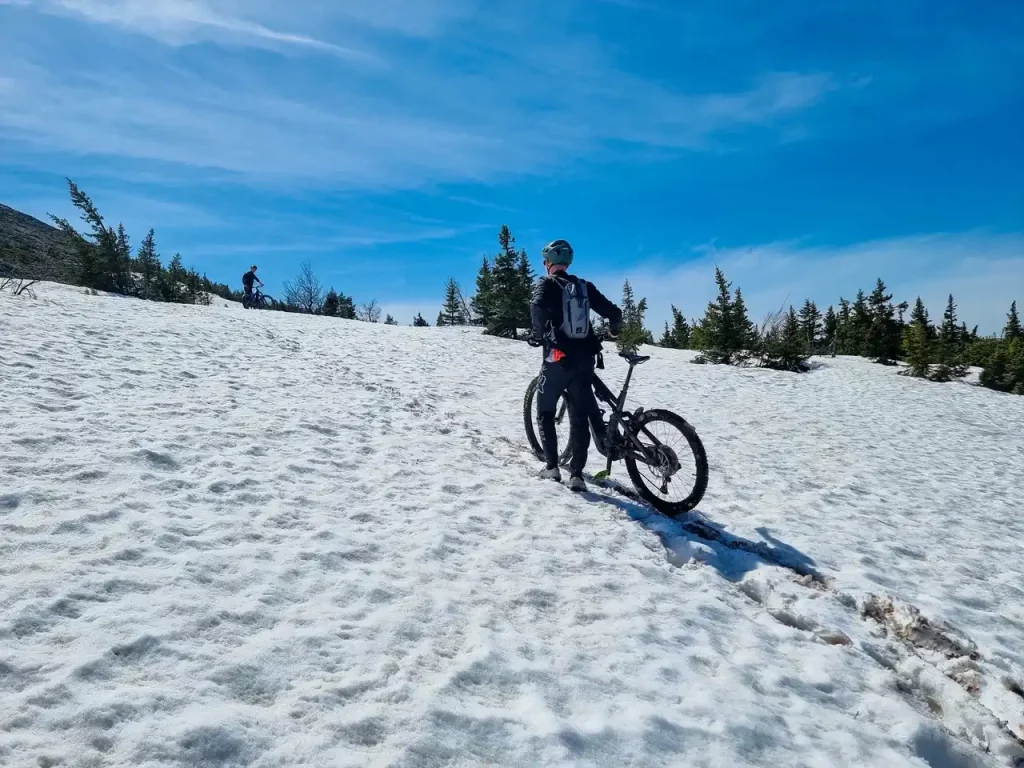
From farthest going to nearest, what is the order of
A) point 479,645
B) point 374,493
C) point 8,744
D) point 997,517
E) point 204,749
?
point 997,517 < point 374,493 < point 479,645 < point 204,749 < point 8,744

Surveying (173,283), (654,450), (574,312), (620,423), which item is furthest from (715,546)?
(173,283)

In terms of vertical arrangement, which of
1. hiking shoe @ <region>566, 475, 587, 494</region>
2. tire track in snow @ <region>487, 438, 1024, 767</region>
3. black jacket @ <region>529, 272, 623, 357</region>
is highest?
black jacket @ <region>529, 272, 623, 357</region>

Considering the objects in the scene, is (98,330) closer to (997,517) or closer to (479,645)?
(479,645)

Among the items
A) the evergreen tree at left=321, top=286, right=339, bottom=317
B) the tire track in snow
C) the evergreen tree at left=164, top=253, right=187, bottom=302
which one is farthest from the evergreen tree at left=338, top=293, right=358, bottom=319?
the tire track in snow

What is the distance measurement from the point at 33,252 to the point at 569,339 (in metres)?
50.2

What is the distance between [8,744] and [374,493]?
357cm

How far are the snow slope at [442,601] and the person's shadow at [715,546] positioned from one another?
37 millimetres

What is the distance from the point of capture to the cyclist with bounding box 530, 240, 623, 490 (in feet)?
19.6

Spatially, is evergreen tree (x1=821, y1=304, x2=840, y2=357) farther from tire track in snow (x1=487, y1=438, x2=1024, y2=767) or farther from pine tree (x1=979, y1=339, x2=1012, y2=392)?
tire track in snow (x1=487, y1=438, x2=1024, y2=767)

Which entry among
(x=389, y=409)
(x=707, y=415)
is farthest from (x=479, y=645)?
(x=707, y=415)

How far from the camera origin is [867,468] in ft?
29.9

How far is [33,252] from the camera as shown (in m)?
39.3

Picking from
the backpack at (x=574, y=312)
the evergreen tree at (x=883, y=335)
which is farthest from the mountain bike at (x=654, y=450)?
the evergreen tree at (x=883, y=335)

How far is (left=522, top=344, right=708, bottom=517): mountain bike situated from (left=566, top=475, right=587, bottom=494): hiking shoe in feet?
1.53
